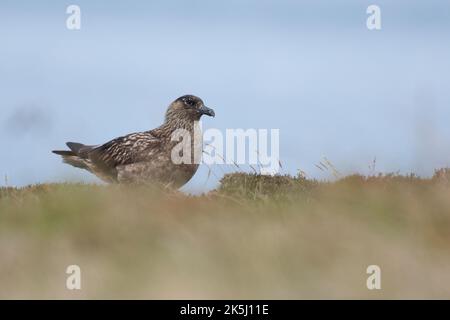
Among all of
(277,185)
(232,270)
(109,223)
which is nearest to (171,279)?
(232,270)

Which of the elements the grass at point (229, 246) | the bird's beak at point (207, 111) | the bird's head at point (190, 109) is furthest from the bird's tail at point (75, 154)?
the grass at point (229, 246)

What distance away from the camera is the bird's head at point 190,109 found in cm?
1852

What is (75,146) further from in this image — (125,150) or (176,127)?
(176,127)

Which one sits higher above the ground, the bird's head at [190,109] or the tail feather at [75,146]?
the bird's head at [190,109]

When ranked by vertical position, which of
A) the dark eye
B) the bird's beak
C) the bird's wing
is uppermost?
A: the dark eye

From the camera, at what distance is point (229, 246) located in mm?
8102

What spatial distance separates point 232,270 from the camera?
24.8ft

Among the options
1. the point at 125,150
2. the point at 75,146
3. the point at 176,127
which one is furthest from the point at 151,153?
the point at 75,146

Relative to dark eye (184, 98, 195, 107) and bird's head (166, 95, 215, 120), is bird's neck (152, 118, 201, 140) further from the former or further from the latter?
dark eye (184, 98, 195, 107)

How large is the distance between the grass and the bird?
5.67 metres

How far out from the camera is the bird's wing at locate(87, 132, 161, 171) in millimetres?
16969

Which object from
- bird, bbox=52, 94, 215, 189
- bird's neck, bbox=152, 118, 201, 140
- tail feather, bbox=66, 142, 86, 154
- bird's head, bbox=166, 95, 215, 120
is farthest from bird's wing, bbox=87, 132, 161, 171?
bird's head, bbox=166, 95, 215, 120

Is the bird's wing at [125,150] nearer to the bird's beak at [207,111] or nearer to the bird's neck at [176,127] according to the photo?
the bird's neck at [176,127]
